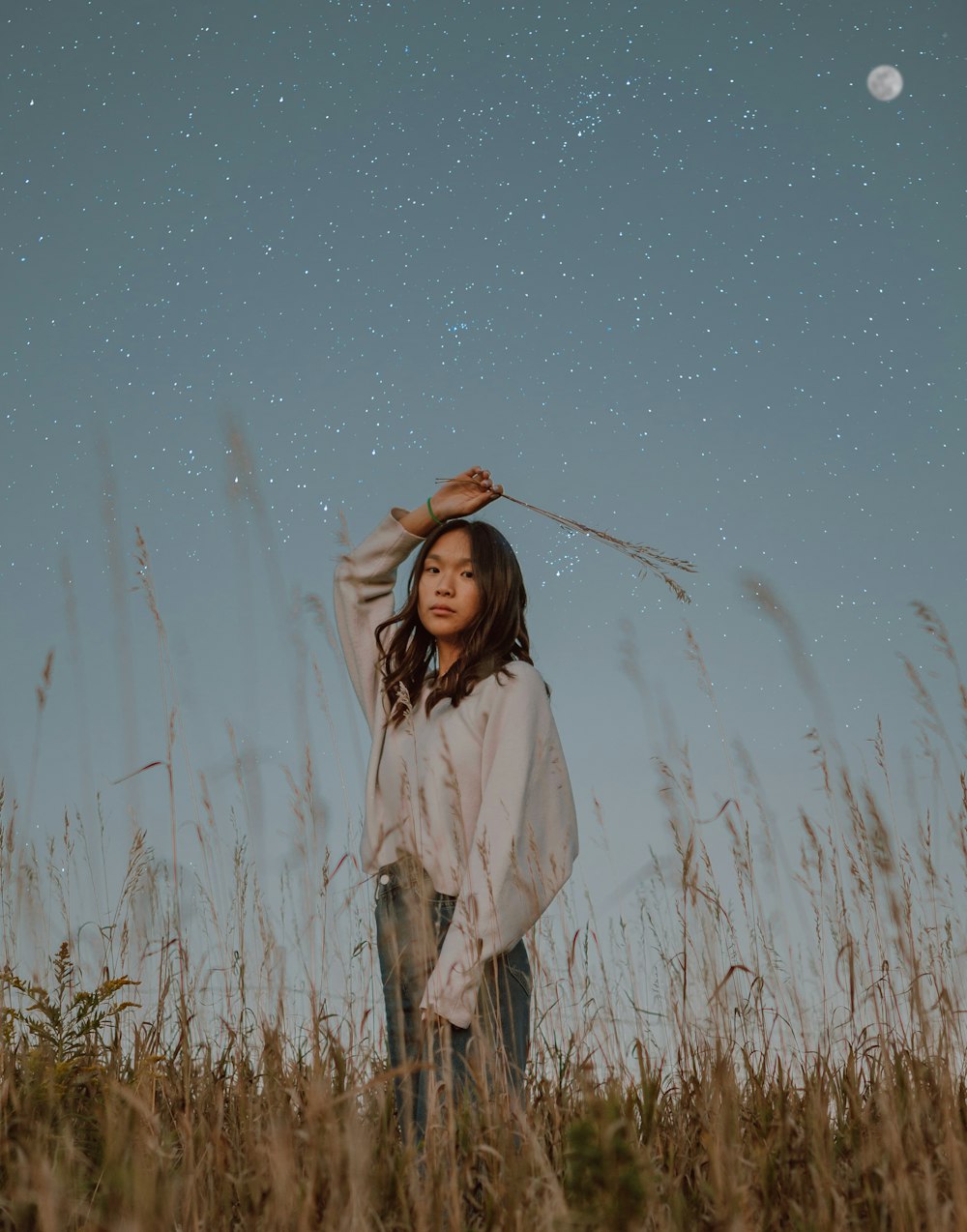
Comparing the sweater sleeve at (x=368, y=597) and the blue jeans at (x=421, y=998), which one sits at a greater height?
the sweater sleeve at (x=368, y=597)

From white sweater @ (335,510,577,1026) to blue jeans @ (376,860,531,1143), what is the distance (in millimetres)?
51

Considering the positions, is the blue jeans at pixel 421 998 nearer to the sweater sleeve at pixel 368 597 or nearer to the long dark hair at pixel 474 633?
the long dark hair at pixel 474 633

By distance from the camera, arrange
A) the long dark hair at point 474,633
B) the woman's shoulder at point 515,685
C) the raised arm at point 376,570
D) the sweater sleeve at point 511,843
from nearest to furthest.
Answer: the sweater sleeve at point 511,843 < the woman's shoulder at point 515,685 < the long dark hair at point 474,633 < the raised arm at point 376,570

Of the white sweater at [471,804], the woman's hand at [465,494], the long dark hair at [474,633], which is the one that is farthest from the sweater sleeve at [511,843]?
the woman's hand at [465,494]

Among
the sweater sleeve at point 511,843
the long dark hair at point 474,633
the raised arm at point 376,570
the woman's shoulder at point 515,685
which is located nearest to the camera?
the sweater sleeve at point 511,843

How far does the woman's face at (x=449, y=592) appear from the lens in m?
2.56

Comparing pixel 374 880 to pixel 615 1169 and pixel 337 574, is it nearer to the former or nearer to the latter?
pixel 337 574

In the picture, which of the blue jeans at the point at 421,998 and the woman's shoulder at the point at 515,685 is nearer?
the blue jeans at the point at 421,998

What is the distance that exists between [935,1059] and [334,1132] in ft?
4.67

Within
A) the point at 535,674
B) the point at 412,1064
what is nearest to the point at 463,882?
the point at 412,1064

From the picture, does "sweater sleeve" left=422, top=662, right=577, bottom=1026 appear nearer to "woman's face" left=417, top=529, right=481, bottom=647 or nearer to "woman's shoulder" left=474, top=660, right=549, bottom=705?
"woman's shoulder" left=474, top=660, right=549, bottom=705

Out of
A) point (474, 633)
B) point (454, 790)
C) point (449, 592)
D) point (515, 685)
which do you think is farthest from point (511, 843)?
point (449, 592)

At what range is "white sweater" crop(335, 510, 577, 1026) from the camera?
1941 millimetres

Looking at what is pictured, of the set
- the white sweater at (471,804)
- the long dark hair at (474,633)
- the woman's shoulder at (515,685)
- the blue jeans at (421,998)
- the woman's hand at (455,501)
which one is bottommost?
the blue jeans at (421,998)
